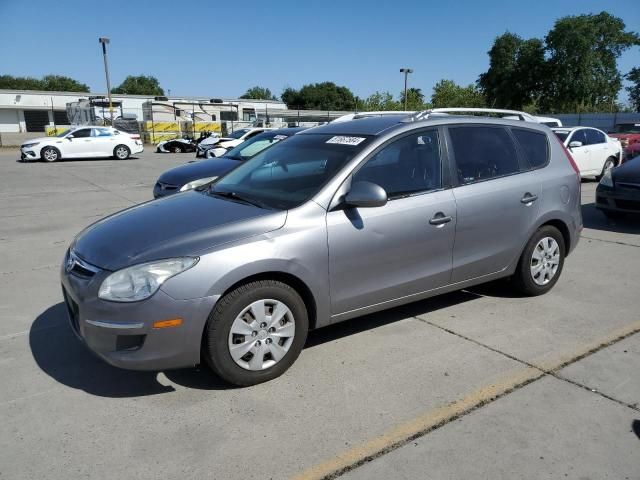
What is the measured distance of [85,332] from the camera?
120 inches

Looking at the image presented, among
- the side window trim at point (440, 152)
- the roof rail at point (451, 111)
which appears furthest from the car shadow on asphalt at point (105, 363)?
the roof rail at point (451, 111)

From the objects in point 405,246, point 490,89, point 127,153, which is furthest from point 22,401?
point 490,89

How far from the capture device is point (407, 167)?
12.9ft

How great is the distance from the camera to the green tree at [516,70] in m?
54.9

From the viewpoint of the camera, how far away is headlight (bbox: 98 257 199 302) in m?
2.90

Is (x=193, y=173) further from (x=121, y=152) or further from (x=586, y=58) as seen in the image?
(x=586, y=58)

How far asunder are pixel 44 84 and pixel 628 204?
114 m

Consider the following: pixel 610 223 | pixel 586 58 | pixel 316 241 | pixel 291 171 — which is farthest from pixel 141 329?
pixel 586 58

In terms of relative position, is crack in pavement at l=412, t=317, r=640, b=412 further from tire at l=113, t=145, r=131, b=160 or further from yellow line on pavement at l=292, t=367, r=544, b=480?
tire at l=113, t=145, r=131, b=160

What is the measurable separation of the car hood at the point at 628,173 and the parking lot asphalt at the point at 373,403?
13.0ft

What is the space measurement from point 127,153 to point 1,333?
20818mm

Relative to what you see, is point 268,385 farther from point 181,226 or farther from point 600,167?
point 600,167

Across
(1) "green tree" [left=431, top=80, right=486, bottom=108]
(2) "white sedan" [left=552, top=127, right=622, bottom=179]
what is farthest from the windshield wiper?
(1) "green tree" [left=431, top=80, right=486, bottom=108]

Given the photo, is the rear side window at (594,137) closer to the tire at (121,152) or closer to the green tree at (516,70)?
the tire at (121,152)
